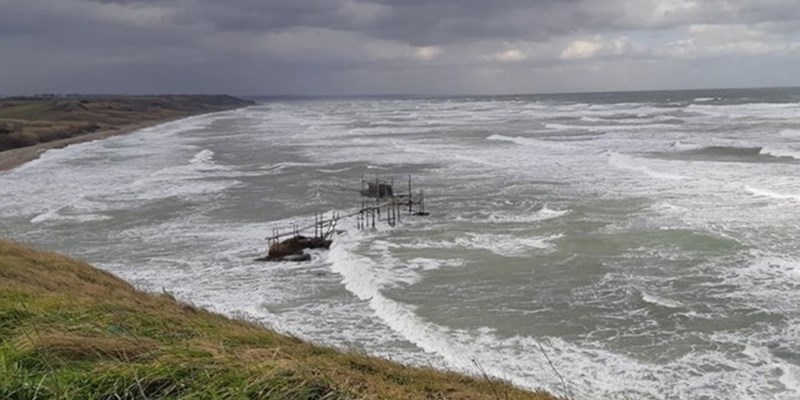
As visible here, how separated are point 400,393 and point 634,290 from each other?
45.2ft

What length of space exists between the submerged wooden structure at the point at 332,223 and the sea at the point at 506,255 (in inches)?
23.4

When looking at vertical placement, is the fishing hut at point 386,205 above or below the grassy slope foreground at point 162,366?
below

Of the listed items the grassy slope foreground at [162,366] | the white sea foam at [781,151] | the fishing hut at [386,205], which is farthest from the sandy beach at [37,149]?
the white sea foam at [781,151]

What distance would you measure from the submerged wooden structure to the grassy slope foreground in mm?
15349

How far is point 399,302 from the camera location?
1855 cm

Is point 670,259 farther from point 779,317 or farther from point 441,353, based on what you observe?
point 441,353

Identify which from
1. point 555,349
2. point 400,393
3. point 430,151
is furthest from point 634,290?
point 430,151

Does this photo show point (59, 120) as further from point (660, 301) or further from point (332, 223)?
point (660, 301)

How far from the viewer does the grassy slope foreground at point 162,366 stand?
5.41m

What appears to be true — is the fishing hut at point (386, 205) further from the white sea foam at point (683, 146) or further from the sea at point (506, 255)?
the white sea foam at point (683, 146)

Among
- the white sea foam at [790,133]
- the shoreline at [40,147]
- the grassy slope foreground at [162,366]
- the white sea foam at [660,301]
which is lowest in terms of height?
the shoreline at [40,147]

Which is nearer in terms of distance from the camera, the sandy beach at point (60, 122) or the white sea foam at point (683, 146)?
the white sea foam at point (683, 146)

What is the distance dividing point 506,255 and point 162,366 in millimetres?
18008

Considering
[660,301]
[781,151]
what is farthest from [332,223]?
[781,151]
